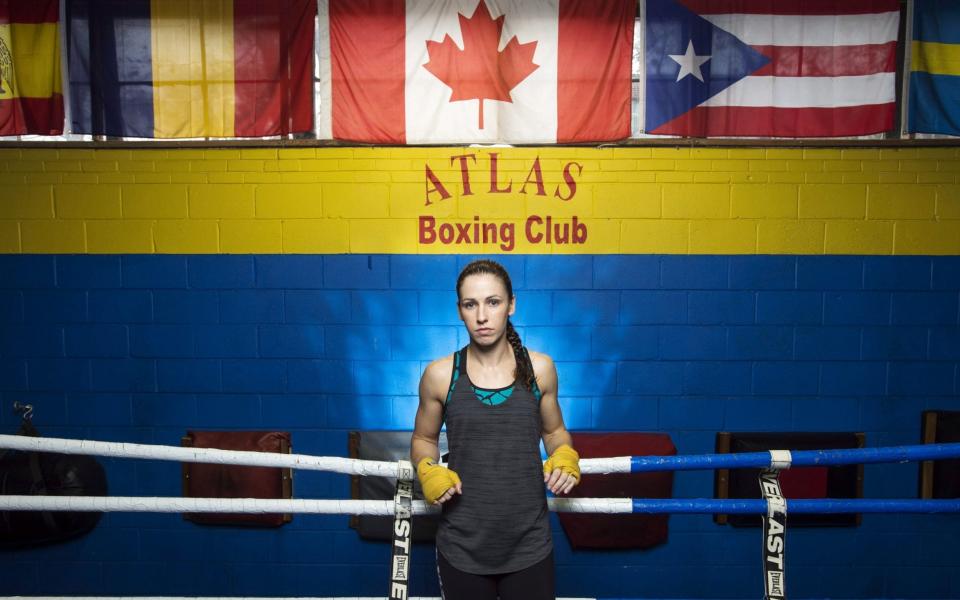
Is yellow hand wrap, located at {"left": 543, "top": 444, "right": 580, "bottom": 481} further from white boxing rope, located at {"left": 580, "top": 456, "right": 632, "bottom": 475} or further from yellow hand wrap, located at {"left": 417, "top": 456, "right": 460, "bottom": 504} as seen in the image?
yellow hand wrap, located at {"left": 417, "top": 456, "right": 460, "bottom": 504}

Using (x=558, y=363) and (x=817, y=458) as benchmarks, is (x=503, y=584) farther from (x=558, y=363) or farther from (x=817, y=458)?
(x=558, y=363)

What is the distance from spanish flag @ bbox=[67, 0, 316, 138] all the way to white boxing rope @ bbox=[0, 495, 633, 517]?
198cm

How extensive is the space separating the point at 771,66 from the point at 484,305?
7.67 ft

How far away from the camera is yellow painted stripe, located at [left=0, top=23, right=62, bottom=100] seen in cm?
290

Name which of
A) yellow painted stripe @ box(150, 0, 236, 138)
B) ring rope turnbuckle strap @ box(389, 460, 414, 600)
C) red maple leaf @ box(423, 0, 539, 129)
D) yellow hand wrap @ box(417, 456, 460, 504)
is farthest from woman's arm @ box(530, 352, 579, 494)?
yellow painted stripe @ box(150, 0, 236, 138)

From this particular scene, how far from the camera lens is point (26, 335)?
10.3ft

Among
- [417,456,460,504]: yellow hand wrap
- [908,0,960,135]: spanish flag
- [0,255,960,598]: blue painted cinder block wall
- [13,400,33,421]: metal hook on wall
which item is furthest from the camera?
[0,255,960,598]: blue painted cinder block wall

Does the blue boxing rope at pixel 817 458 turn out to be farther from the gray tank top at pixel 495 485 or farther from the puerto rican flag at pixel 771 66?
the puerto rican flag at pixel 771 66

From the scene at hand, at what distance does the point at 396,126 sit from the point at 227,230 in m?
1.17

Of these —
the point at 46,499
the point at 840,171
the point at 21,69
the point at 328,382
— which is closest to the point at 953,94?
the point at 840,171

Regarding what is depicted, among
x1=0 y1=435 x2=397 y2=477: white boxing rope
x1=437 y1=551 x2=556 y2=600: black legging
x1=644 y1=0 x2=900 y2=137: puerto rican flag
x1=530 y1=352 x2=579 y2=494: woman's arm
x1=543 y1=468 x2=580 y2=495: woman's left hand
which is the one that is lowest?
x1=437 y1=551 x2=556 y2=600: black legging

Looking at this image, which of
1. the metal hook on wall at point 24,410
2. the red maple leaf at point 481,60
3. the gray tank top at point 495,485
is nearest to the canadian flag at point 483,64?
the red maple leaf at point 481,60

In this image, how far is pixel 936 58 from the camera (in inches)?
112

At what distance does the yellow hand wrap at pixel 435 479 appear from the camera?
1.57 m
